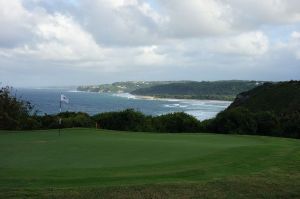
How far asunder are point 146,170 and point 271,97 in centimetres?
8310

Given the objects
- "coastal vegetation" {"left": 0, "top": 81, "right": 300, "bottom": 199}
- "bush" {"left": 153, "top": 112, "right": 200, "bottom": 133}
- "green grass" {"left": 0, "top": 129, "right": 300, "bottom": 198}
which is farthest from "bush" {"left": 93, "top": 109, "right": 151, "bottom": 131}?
"green grass" {"left": 0, "top": 129, "right": 300, "bottom": 198}

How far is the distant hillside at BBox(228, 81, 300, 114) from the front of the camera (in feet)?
272

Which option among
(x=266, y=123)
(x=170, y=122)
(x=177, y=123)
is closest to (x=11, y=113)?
(x=170, y=122)

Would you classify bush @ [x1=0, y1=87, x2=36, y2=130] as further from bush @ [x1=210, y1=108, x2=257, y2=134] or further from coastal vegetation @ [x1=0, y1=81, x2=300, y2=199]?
coastal vegetation @ [x1=0, y1=81, x2=300, y2=199]

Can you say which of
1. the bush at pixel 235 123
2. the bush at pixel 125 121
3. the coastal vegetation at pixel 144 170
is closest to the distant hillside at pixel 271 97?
the bush at pixel 125 121

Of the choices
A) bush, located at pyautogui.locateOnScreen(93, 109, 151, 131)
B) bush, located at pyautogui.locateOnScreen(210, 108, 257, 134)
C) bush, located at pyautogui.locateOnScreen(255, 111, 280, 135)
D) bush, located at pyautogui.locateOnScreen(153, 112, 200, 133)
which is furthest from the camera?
bush, located at pyautogui.locateOnScreen(93, 109, 151, 131)

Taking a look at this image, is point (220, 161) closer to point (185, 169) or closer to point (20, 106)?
point (185, 169)

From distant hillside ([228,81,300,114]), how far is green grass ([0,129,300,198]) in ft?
214

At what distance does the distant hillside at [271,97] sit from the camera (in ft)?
272

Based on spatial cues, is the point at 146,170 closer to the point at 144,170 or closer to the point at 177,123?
→ the point at 144,170

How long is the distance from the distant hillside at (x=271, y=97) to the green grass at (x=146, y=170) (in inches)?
2564

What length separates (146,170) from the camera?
12.2 metres

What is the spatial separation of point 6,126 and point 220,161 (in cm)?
2676

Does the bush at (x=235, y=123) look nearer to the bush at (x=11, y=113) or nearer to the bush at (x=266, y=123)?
the bush at (x=266, y=123)
